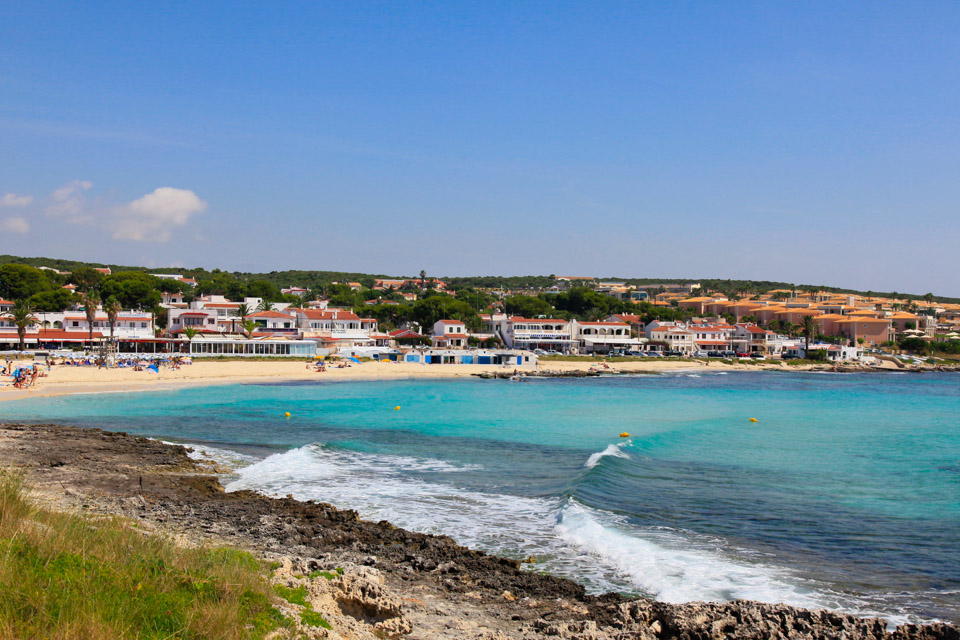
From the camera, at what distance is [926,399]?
4541 cm

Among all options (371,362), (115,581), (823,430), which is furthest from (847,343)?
(115,581)

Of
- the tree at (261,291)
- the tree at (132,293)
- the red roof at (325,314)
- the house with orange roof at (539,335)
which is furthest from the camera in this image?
the tree at (261,291)

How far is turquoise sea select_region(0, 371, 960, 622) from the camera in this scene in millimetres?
11250

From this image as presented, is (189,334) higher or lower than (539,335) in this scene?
higher

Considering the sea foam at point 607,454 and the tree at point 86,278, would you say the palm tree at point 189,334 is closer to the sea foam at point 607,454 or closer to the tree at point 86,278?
the tree at point 86,278

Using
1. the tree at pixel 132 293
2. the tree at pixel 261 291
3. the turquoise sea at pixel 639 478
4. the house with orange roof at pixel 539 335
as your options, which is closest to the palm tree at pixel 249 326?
the tree at pixel 132 293

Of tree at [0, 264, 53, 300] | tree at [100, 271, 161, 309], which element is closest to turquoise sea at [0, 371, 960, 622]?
tree at [100, 271, 161, 309]

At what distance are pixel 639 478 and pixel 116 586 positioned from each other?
1438 centimetres

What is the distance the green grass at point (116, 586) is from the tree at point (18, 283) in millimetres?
81755

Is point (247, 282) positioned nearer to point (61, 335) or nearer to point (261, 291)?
point (261, 291)

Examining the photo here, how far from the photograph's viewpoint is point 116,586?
6.17m

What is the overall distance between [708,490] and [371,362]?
46.5 m

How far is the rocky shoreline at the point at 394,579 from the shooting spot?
7746mm

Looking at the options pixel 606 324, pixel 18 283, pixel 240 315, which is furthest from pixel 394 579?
pixel 18 283
